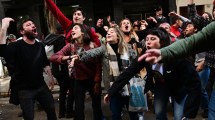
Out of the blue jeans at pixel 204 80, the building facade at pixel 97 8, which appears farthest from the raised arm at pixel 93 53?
the building facade at pixel 97 8

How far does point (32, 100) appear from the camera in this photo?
511cm

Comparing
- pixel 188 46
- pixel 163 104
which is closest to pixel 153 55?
pixel 188 46

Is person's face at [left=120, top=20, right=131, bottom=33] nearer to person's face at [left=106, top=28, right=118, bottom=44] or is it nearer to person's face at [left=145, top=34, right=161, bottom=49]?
person's face at [left=106, top=28, right=118, bottom=44]

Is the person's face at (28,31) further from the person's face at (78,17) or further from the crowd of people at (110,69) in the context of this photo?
the person's face at (78,17)

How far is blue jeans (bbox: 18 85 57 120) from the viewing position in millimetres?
5070

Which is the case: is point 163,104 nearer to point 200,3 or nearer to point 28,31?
point 28,31

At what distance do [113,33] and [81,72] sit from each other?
0.82 meters

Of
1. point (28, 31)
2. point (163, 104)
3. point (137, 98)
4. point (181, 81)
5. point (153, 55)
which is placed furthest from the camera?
point (28, 31)

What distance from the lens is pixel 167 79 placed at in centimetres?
450

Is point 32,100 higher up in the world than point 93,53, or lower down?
lower down

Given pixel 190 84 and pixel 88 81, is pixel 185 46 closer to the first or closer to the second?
pixel 190 84

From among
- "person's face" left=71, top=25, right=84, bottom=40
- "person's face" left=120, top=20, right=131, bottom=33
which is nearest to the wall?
"person's face" left=120, top=20, right=131, bottom=33

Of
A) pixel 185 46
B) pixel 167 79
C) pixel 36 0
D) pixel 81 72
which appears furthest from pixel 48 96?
pixel 36 0

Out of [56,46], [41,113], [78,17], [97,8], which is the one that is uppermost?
[97,8]
